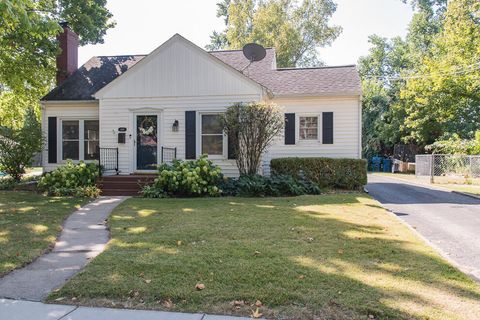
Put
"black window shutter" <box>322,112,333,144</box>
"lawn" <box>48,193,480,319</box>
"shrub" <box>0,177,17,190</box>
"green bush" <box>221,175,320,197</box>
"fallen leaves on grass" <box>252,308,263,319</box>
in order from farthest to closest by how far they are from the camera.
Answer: "black window shutter" <box>322,112,333,144</box>
"shrub" <box>0,177,17,190</box>
"green bush" <box>221,175,320,197</box>
"lawn" <box>48,193,480,319</box>
"fallen leaves on grass" <box>252,308,263,319</box>

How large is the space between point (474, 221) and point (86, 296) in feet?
26.1

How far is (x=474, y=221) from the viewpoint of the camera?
8.02 m

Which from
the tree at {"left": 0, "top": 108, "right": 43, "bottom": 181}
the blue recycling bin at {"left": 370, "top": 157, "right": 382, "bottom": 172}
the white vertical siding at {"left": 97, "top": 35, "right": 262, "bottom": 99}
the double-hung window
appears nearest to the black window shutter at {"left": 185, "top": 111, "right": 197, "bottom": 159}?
the double-hung window

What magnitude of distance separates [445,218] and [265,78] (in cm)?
978

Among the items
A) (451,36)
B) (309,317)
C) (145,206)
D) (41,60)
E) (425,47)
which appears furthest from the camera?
(425,47)

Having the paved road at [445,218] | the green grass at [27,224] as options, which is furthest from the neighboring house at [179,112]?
the green grass at [27,224]

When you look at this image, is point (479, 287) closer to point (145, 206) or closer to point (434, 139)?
point (145, 206)

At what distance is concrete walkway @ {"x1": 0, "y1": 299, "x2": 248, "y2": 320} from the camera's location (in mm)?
3195

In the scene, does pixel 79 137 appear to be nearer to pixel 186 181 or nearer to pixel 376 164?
pixel 186 181

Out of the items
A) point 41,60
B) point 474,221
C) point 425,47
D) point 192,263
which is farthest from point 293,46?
point 192,263

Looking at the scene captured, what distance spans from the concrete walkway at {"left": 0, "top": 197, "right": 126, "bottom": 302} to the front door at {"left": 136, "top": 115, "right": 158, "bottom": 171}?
17.6 ft

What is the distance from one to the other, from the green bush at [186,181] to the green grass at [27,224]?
2.14 meters

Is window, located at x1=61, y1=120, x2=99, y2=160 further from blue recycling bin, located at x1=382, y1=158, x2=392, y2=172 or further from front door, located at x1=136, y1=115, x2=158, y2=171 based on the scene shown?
blue recycling bin, located at x1=382, y1=158, x2=392, y2=172

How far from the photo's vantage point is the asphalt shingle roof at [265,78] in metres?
14.2
